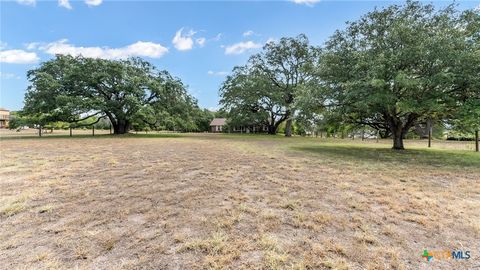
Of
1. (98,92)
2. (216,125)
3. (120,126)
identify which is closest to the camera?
(98,92)

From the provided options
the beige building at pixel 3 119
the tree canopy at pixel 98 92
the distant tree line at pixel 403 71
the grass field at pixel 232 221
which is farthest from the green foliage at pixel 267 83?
the beige building at pixel 3 119

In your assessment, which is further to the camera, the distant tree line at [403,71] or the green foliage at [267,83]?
the green foliage at [267,83]

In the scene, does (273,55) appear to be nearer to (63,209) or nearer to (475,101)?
(475,101)

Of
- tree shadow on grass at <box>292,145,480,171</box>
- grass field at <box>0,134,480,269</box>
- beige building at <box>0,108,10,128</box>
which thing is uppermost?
beige building at <box>0,108,10,128</box>

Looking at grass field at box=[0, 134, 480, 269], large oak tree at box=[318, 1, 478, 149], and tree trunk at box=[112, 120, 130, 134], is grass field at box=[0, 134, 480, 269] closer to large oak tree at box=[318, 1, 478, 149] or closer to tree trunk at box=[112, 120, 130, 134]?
large oak tree at box=[318, 1, 478, 149]

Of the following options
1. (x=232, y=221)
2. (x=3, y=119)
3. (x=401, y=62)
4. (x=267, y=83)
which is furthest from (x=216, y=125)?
Answer: (x=3, y=119)

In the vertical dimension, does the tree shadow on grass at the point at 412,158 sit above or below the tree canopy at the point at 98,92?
below

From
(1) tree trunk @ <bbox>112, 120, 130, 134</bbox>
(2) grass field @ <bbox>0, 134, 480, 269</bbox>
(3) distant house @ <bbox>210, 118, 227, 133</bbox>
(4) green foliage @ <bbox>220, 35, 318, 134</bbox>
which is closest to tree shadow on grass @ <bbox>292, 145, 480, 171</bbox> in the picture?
(2) grass field @ <bbox>0, 134, 480, 269</bbox>

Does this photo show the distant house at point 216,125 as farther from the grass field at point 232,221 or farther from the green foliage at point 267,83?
the grass field at point 232,221

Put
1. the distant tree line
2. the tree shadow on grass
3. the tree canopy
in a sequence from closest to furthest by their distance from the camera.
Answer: the tree shadow on grass < the distant tree line < the tree canopy

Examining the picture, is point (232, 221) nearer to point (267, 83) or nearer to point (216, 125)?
point (267, 83)

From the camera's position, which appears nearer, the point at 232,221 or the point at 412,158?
the point at 232,221

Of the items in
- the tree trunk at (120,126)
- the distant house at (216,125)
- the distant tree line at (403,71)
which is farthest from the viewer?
the distant house at (216,125)

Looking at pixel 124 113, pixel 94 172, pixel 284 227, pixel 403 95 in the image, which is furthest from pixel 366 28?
pixel 124 113
